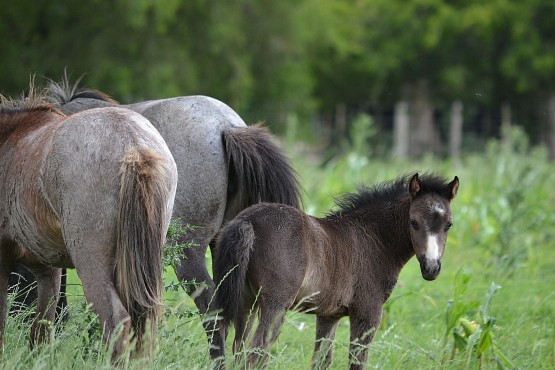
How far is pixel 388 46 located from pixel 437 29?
184 cm

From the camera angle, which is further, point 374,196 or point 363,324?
point 374,196

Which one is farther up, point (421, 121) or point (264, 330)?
point (264, 330)

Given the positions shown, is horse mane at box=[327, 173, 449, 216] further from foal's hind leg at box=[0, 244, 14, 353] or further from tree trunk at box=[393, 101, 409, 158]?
tree trunk at box=[393, 101, 409, 158]

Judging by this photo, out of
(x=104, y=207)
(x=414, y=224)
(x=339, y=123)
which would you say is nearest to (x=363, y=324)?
(x=414, y=224)

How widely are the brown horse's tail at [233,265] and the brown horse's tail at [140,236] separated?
64 cm

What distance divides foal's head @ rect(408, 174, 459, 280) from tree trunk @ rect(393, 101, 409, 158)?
2549 centimetres

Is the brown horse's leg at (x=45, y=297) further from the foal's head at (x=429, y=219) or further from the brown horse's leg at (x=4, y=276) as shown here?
the foal's head at (x=429, y=219)

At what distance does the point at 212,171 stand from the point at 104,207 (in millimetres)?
1777

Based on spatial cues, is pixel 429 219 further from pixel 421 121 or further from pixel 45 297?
pixel 421 121

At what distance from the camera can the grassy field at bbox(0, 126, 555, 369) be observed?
Result: 489 cm

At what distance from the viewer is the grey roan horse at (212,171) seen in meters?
5.95

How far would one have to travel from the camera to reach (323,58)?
106 ft

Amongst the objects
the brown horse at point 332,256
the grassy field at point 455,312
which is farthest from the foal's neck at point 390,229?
the grassy field at point 455,312

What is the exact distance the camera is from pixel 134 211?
14.0 feet
